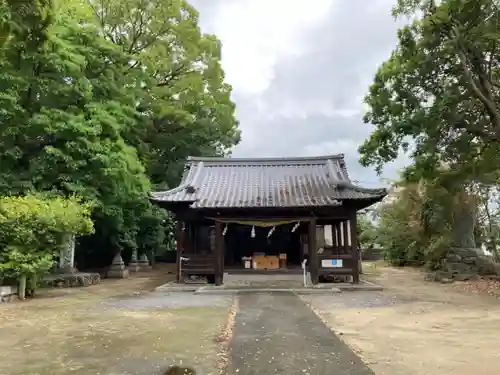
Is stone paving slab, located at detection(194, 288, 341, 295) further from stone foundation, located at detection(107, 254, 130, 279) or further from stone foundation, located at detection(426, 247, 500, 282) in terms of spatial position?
stone foundation, located at detection(107, 254, 130, 279)

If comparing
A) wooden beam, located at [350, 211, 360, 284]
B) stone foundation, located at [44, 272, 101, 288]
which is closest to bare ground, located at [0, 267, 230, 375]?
stone foundation, located at [44, 272, 101, 288]

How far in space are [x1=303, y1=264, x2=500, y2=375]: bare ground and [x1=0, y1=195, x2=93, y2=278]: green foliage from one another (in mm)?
7893

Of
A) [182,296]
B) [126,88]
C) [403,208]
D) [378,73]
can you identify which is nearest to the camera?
[182,296]

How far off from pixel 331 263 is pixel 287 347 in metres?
9.52

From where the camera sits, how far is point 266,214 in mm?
15781

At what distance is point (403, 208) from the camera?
25172mm

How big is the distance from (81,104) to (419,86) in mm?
12529

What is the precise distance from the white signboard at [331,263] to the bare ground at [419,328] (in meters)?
1.97

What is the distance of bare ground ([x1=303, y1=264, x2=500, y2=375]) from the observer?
5219 mm

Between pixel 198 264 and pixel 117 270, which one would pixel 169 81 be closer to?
pixel 117 270

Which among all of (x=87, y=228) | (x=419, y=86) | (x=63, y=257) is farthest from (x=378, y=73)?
(x=63, y=257)

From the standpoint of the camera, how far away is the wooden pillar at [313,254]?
14875 millimetres

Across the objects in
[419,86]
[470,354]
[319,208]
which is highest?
[419,86]

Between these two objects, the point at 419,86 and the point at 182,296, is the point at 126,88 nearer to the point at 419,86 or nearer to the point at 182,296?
the point at 182,296
